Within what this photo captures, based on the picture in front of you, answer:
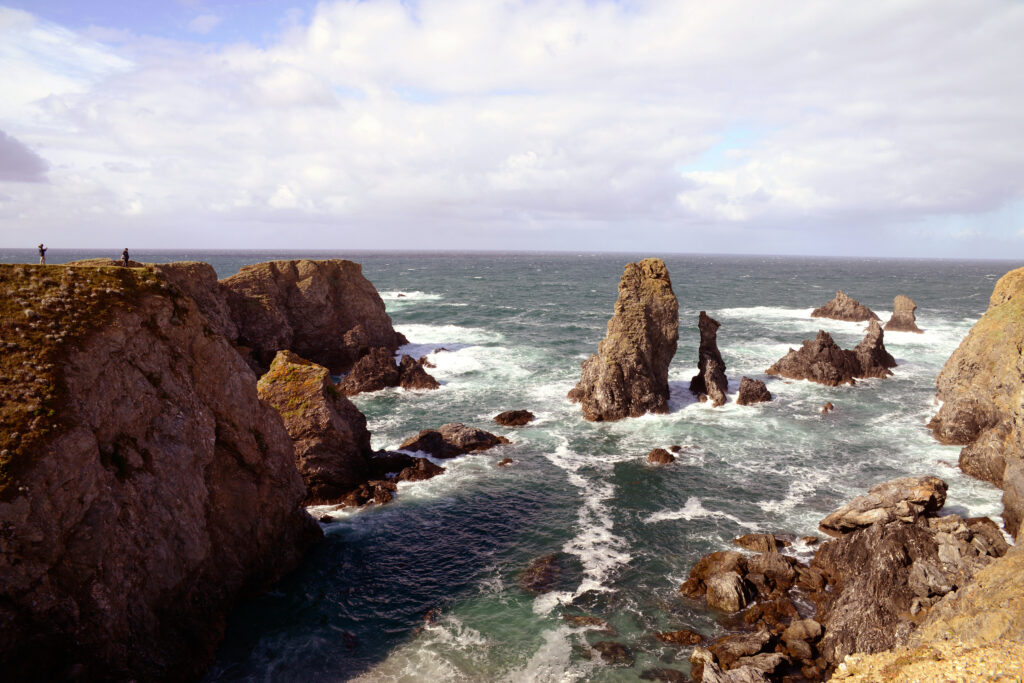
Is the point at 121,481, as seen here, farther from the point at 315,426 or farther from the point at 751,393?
the point at 751,393

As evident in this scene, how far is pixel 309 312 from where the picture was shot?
2502 inches

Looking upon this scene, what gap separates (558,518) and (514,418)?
15905 mm

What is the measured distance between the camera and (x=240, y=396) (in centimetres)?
2498

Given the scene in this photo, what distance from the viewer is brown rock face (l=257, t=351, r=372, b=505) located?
32250 mm

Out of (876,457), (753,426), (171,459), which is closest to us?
(171,459)

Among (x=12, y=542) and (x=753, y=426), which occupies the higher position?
(x=12, y=542)

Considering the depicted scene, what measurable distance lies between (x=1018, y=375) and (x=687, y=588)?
29656mm

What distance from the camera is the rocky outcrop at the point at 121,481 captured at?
50.8 feet

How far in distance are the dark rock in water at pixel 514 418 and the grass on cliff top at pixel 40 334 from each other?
3030 centimetres

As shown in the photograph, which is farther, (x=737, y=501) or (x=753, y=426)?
(x=753, y=426)

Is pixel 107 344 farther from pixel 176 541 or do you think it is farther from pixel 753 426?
pixel 753 426

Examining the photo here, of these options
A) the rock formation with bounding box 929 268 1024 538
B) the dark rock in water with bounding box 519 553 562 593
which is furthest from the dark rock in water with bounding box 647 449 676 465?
the rock formation with bounding box 929 268 1024 538

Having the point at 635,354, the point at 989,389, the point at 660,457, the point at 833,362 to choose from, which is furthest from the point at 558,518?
the point at 833,362

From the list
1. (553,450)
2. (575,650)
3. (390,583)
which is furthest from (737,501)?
(390,583)
